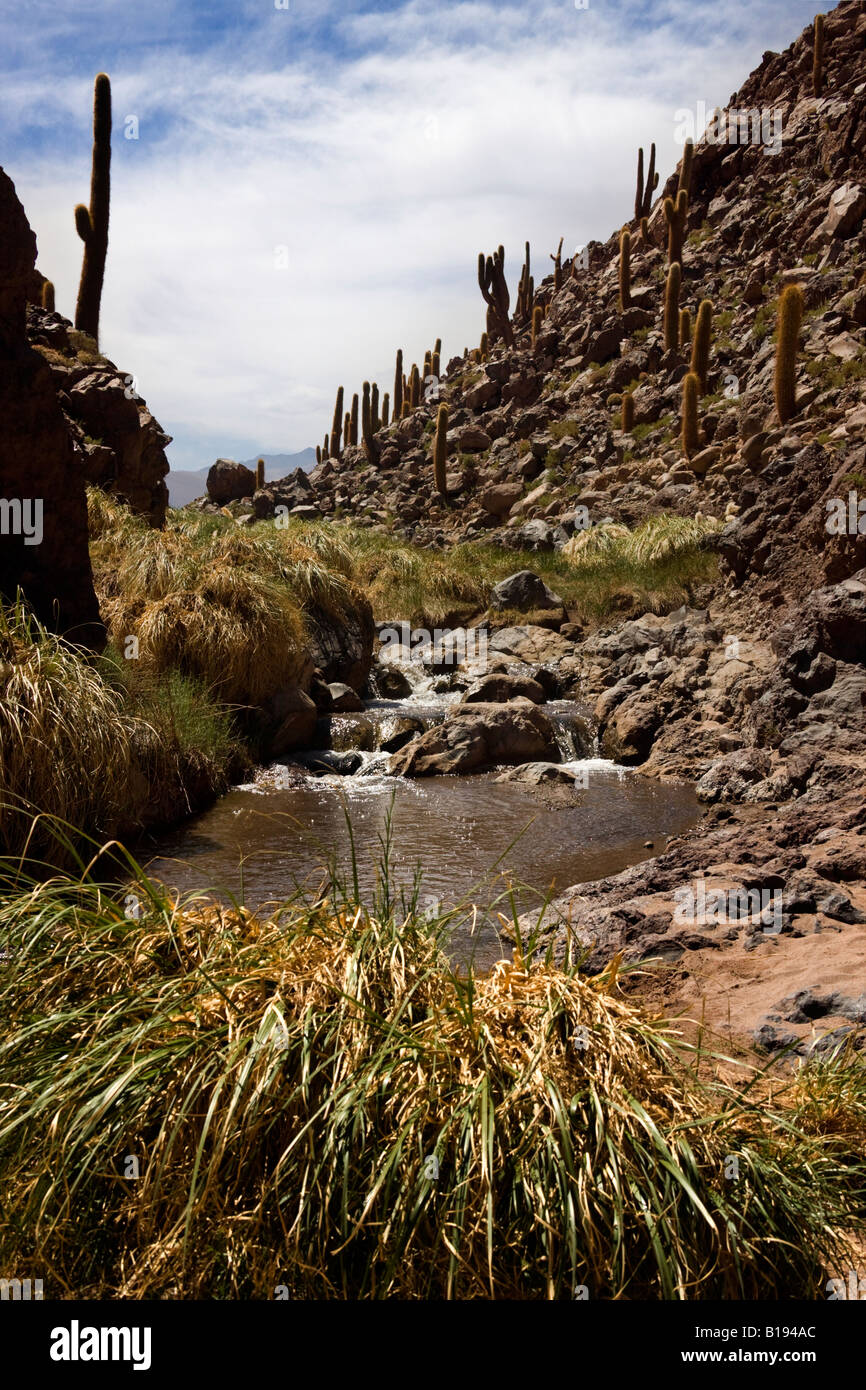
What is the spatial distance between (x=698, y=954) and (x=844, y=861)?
1.23 meters

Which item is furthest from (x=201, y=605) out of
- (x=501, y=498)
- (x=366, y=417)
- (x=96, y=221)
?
(x=366, y=417)

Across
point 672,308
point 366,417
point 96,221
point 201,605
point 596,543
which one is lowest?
point 201,605

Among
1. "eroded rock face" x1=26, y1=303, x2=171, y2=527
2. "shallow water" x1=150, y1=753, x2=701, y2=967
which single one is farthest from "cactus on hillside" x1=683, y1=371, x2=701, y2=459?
"shallow water" x1=150, y1=753, x2=701, y2=967

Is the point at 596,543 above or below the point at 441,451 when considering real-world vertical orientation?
below

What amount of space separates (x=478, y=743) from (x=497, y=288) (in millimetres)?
37893

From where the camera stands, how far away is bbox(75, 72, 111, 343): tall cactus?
634 inches

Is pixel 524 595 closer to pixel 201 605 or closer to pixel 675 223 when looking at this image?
pixel 201 605

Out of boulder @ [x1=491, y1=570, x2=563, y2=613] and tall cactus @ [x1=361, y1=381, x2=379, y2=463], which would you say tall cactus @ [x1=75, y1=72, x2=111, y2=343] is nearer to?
boulder @ [x1=491, y1=570, x2=563, y2=613]

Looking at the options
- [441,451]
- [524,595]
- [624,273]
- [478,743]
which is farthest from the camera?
[624,273]

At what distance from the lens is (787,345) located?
1802cm

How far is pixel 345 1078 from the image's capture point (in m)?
2.08

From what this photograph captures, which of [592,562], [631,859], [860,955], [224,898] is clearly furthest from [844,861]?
[592,562]

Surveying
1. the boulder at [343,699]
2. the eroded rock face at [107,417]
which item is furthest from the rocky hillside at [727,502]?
the eroded rock face at [107,417]

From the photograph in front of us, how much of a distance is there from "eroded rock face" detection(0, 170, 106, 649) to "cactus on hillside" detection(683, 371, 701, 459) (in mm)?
19263
